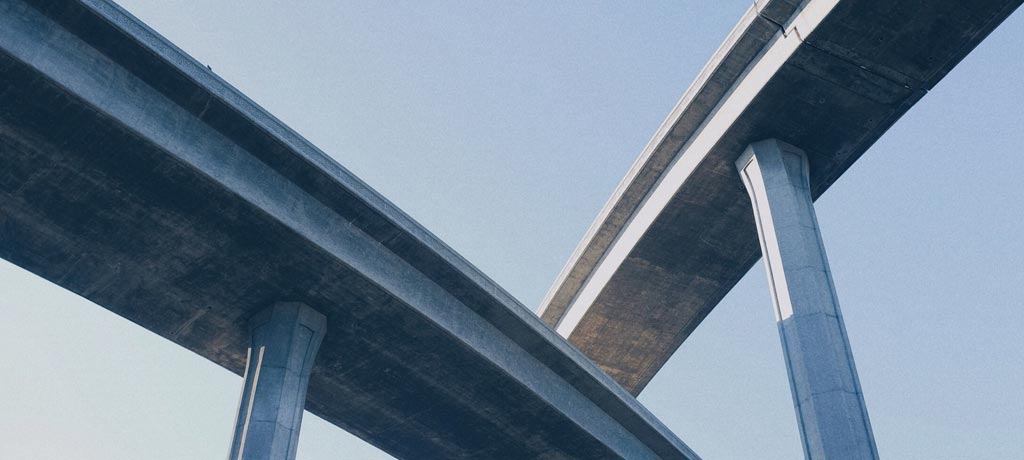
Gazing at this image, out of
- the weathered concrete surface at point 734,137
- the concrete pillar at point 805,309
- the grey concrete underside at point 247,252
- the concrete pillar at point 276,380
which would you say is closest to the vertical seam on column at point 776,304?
the concrete pillar at point 805,309

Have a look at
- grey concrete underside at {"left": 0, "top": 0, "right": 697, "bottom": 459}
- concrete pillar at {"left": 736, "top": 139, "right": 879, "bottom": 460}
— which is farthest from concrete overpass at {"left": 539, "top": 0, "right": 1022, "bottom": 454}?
grey concrete underside at {"left": 0, "top": 0, "right": 697, "bottom": 459}

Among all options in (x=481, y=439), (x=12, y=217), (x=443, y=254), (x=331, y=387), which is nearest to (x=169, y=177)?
(x=12, y=217)

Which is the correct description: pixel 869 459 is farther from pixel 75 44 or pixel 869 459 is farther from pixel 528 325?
pixel 75 44

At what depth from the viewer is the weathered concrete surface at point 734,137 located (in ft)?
75.8

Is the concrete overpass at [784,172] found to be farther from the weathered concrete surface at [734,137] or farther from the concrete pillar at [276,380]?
the concrete pillar at [276,380]

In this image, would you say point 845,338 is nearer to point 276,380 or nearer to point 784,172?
point 784,172

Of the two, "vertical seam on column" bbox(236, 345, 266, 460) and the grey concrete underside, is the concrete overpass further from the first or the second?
"vertical seam on column" bbox(236, 345, 266, 460)

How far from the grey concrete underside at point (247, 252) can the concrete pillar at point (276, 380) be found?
376mm

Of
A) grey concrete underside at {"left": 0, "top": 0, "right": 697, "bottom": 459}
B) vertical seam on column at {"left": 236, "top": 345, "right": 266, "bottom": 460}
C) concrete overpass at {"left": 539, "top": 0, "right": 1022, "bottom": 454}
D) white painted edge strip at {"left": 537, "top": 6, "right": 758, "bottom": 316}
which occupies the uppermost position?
white painted edge strip at {"left": 537, "top": 6, "right": 758, "bottom": 316}

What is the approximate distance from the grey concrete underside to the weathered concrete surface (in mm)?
5062

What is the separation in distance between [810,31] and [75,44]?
47.5 ft

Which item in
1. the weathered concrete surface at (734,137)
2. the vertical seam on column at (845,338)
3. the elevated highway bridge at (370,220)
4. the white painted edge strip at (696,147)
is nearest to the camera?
the elevated highway bridge at (370,220)

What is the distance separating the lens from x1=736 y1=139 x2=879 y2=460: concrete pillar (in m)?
20.2

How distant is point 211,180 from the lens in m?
19.1
